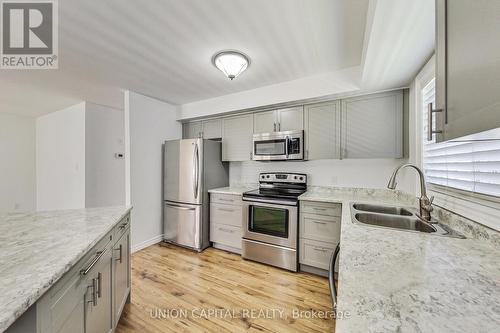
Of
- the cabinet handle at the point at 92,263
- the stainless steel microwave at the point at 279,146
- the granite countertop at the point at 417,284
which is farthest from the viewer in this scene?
the stainless steel microwave at the point at 279,146

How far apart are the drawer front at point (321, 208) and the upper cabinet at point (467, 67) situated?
5.20 ft

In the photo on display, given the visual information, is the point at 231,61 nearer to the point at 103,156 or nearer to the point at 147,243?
the point at 147,243

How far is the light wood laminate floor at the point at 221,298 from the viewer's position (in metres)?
1.63

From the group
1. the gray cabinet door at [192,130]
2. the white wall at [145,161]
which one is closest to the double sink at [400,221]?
the gray cabinet door at [192,130]

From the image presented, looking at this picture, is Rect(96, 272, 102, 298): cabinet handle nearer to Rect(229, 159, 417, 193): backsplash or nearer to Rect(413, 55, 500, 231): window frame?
Rect(413, 55, 500, 231): window frame

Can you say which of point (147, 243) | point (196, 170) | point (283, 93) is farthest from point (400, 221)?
point (147, 243)

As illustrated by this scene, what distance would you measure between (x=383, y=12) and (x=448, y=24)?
598 millimetres

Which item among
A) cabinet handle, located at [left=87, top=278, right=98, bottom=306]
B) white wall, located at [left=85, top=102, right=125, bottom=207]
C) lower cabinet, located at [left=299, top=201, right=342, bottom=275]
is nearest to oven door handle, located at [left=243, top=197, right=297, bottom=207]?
lower cabinet, located at [left=299, top=201, right=342, bottom=275]

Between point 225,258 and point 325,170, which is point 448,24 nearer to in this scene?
point 325,170

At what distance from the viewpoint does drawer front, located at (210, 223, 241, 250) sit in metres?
2.90

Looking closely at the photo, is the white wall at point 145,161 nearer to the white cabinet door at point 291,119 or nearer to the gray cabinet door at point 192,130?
the gray cabinet door at point 192,130

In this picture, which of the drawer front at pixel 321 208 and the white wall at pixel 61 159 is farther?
the white wall at pixel 61 159

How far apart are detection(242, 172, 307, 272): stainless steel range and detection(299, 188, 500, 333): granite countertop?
1395 millimetres

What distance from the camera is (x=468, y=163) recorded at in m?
1.21
